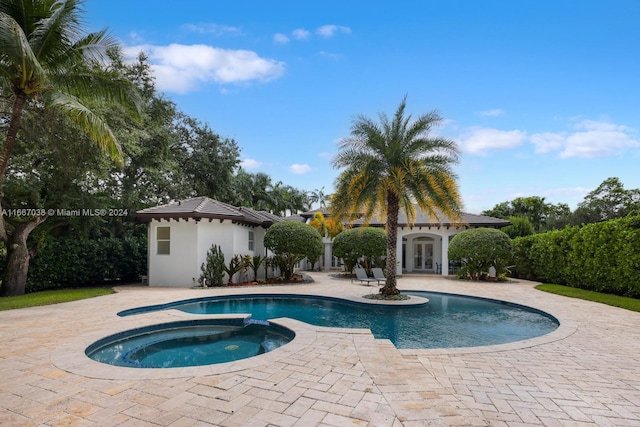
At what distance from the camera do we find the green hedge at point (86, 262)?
1600 cm

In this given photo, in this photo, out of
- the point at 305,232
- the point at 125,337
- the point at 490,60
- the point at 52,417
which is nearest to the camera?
the point at 52,417

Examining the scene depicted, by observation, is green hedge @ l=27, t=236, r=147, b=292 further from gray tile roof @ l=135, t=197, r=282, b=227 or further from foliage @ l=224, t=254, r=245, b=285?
foliage @ l=224, t=254, r=245, b=285

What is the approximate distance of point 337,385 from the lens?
492 cm

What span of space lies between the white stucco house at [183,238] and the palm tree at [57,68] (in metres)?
5.69

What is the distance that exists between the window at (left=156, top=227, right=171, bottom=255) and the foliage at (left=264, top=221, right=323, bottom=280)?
5.21 metres

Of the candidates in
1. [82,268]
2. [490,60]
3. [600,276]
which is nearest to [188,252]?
[82,268]

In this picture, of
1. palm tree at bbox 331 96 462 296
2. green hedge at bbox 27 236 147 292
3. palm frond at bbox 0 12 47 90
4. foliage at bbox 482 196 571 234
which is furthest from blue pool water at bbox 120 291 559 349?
foliage at bbox 482 196 571 234

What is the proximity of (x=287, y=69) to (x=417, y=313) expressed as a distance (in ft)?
41.3

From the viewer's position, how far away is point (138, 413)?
4051mm

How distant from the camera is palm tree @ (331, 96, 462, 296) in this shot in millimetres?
12883

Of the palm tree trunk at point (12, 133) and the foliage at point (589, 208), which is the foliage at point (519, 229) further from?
the palm tree trunk at point (12, 133)

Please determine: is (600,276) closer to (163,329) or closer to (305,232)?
(305,232)

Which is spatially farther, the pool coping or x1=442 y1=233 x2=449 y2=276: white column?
x1=442 y1=233 x2=449 y2=276: white column

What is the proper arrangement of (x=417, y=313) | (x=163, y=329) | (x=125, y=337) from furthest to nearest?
1. (x=417, y=313)
2. (x=163, y=329)
3. (x=125, y=337)
